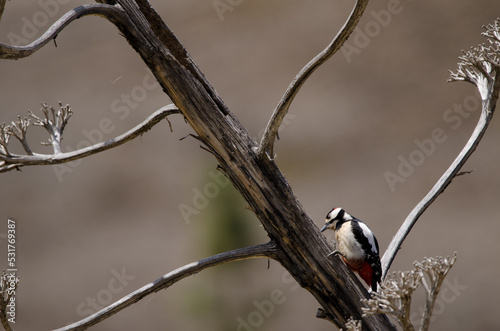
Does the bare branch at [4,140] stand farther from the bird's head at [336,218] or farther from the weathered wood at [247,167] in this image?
the bird's head at [336,218]

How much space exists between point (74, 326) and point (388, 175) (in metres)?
10.3

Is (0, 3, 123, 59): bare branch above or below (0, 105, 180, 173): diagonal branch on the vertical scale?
Answer: above

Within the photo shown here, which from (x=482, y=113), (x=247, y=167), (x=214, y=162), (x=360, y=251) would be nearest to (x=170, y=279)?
(x=247, y=167)

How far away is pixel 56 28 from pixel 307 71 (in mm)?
973

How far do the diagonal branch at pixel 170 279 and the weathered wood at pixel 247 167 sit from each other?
0.29 feet

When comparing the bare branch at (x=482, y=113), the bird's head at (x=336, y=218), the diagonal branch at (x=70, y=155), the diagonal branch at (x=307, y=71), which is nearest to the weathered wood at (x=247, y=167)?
the diagonal branch at (x=307, y=71)

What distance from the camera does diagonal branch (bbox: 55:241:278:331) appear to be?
2.23m

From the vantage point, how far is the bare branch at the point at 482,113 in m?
2.77

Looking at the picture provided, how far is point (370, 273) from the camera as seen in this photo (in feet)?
9.92

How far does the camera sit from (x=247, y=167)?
239 centimetres

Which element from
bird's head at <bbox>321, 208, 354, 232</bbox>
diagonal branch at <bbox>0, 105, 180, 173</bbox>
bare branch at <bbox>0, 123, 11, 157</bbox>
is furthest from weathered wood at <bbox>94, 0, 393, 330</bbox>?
bird's head at <bbox>321, 208, 354, 232</bbox>

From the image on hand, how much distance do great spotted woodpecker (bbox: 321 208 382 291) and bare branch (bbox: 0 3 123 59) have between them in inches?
65.8

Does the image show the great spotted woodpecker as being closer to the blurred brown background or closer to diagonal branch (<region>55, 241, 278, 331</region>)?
diagonal branch (<region>55, 241, 278, 331</region>)

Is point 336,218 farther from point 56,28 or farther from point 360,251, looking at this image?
point 56,28
